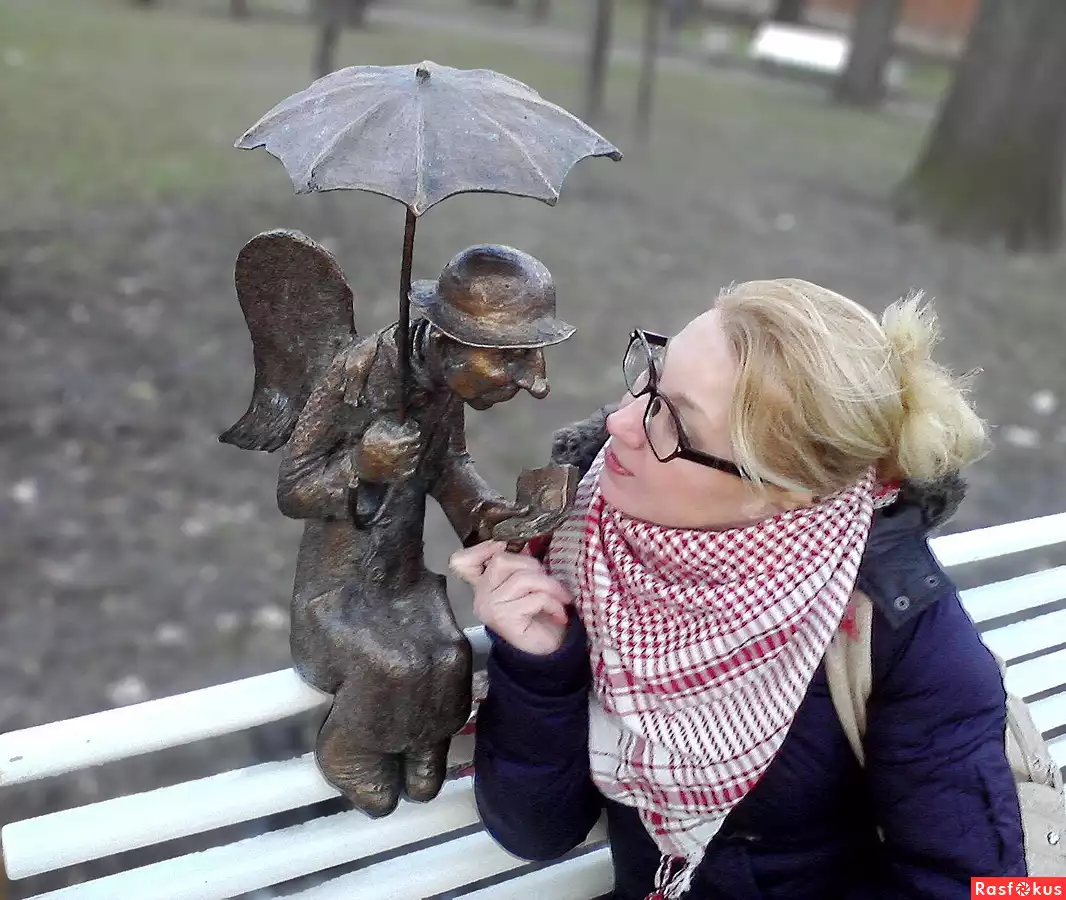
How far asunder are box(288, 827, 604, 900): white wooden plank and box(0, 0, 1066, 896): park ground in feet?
3.84

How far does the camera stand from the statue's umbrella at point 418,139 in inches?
34.0

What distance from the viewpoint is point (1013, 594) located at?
6.08 feet

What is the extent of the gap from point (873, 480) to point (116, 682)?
2015 millimetres

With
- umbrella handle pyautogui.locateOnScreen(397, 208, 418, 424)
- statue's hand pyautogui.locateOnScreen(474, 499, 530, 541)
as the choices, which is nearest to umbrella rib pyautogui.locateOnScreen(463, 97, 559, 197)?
umbrella handle pyautogui.locateOnScreen(397, 208, 418, 424)

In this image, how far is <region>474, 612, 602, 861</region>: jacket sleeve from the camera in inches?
46.8

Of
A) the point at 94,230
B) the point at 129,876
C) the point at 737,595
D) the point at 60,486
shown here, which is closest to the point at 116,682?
the point at 60,486

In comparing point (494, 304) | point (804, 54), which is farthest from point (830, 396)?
point (804, 54)

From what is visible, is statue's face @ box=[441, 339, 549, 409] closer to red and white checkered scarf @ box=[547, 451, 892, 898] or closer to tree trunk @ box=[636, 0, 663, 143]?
red and white checkered scarf @ box=[547, 451, 892, 898]

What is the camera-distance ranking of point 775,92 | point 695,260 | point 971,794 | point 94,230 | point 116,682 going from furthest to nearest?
point 775,92
point 695,260
point 94,230
point 116,682
point 971,794

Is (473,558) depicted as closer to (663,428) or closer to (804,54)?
(663,428)

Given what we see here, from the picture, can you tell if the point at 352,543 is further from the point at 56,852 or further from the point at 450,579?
the point at 450,579

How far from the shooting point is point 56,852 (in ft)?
3.58

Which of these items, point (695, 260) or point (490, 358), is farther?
point (695, 260)

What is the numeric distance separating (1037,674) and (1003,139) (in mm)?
5428
